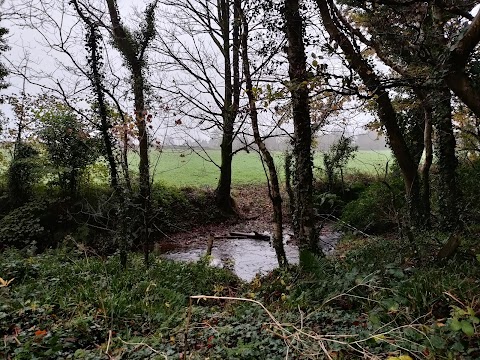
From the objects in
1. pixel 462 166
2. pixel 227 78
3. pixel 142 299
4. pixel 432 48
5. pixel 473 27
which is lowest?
pixel 142 299

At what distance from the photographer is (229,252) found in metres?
10.3

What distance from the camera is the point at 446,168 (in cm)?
870

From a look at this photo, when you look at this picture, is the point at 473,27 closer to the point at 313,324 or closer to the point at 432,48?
the point at 432,48

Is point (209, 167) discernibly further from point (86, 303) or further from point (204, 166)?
point (86, 303)

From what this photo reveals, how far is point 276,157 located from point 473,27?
404 inches

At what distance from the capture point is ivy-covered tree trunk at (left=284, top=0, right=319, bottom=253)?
6.31m

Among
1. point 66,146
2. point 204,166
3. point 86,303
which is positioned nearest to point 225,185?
point 204,166

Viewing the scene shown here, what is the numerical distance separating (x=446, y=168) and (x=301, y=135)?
15.4 ft

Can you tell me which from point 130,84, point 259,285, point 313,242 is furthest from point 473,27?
point 130,84

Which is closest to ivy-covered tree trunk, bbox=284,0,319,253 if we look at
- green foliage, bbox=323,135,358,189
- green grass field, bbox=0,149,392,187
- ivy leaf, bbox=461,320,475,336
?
green grass field, bbox=0,149,392,187

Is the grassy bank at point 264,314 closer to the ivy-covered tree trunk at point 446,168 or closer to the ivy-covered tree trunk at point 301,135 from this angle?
the ivy-covered tree trunk at point 301,135

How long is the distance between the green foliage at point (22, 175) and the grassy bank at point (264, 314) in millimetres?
4827

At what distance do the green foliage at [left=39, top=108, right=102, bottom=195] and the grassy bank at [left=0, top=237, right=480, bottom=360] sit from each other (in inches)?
193

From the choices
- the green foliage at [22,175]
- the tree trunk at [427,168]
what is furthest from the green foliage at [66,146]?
the tree trunk at [427,168]
